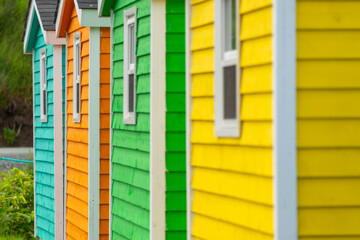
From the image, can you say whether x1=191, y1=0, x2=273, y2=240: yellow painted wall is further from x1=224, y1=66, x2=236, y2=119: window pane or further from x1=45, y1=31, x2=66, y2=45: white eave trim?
x1=45, y1=31, x2=66, y2=45: white eave trim

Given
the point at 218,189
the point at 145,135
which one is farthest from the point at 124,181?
the point at 218,189

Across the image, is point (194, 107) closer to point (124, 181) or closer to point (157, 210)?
point (157, 210)

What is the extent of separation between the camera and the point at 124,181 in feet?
41.7

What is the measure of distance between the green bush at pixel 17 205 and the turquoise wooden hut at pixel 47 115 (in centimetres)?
50

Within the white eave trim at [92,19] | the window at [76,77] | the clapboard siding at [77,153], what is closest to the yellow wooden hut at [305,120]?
the white eave trim at [92,19]

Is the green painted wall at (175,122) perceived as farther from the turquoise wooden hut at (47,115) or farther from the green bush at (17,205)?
the green bush at (17,205)

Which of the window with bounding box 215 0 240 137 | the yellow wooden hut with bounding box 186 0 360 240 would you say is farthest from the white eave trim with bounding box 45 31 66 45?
the yellow wooden hut with bounding box 186 0 360 240

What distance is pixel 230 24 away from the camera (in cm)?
865

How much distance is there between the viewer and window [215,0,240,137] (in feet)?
27.5

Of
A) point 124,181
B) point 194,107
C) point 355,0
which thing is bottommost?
point 124,181

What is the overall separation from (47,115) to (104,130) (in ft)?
16.2

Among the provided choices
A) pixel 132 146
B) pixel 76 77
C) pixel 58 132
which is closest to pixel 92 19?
pixel 76 77

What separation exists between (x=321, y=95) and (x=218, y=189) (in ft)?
5.80

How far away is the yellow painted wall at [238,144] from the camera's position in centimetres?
754
